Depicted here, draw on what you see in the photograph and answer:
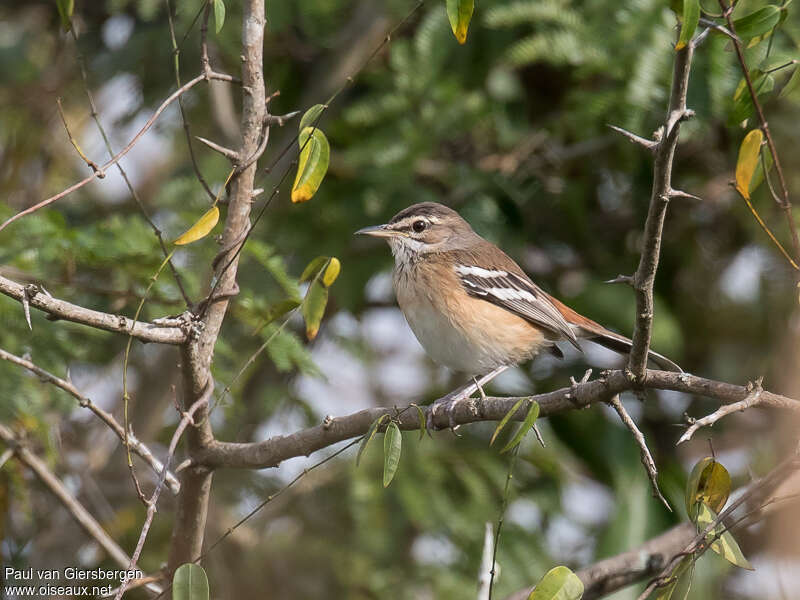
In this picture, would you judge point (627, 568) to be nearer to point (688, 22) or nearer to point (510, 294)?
point (510, 294)

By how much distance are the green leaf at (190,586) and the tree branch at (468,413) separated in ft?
2.75

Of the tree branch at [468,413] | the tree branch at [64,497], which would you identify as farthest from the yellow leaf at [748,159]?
the tree branch at [64,497]

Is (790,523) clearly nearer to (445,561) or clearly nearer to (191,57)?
(445,561)

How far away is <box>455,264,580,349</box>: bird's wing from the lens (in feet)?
19.3

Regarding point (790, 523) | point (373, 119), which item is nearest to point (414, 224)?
point (373, 119)

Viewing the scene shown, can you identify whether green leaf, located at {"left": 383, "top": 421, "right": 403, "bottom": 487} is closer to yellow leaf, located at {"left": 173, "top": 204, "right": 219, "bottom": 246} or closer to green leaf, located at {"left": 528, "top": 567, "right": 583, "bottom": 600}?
green leaf, located at {"left": 528, "top": 567, "right": 583, "bottom": 600}

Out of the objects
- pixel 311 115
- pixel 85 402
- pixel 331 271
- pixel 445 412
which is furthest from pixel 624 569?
pixel 311 115

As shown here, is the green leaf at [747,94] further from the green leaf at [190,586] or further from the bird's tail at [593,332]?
the green leaf at [190,586]

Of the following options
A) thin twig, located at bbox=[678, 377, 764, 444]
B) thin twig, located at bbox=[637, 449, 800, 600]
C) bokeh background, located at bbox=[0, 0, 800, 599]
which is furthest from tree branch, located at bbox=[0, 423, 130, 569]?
thin twig, located at bbox=[678, 377, 764, 444]

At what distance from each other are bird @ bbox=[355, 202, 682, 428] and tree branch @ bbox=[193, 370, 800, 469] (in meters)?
1.31

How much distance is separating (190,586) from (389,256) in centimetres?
473

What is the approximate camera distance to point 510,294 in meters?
6.04

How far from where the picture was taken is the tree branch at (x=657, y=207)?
276 centimetres

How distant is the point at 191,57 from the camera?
25.6 feet
